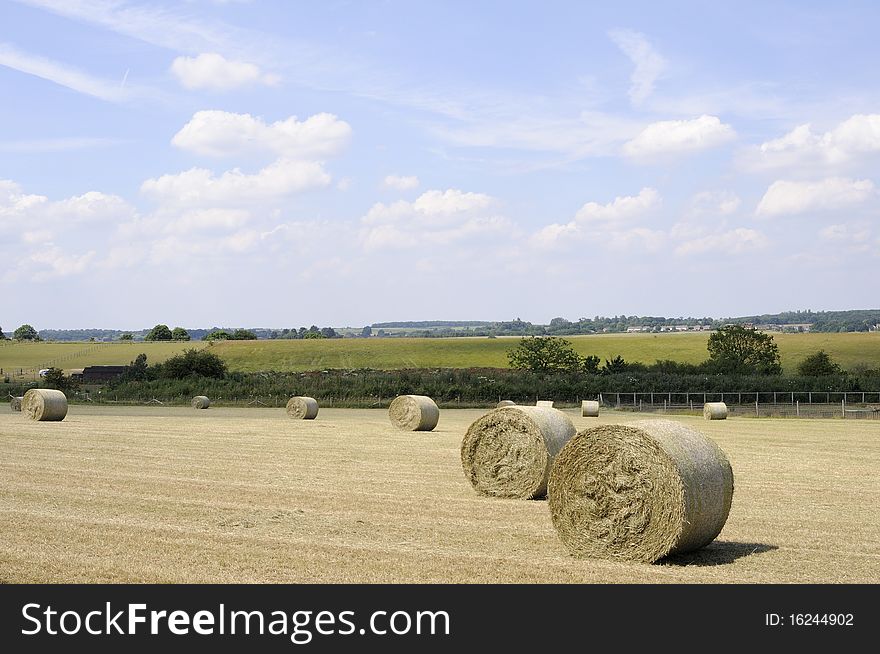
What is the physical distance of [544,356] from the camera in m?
90.6

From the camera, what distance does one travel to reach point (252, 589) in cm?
1016

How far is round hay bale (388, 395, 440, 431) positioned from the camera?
36688mm

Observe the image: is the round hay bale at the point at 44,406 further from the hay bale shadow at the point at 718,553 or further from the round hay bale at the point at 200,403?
the hay bale shadow at the point at 718,553

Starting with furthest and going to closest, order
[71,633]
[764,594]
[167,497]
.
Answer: [167,497], [764,594], [71,633]

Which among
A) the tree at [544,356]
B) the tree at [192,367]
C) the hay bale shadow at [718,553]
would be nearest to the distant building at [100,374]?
the tree at [192,367]

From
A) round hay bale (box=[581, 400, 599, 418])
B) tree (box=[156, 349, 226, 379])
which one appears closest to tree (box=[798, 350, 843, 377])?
round hay bale (box=[581, 400, 599, 418])

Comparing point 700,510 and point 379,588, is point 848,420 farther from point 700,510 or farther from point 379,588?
point 379,588

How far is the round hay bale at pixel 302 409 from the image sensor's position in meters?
44.6

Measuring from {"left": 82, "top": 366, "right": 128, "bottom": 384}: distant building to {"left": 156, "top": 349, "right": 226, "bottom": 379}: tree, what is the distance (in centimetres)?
581

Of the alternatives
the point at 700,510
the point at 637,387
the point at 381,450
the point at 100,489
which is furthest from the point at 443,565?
the point at 637,387

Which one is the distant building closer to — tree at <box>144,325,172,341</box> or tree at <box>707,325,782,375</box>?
tree at <box>707,325,782,375</box>

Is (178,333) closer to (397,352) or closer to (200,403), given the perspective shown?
(397,352)

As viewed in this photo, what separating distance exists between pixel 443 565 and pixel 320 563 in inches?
53.3

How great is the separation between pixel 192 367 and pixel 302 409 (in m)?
29.0
